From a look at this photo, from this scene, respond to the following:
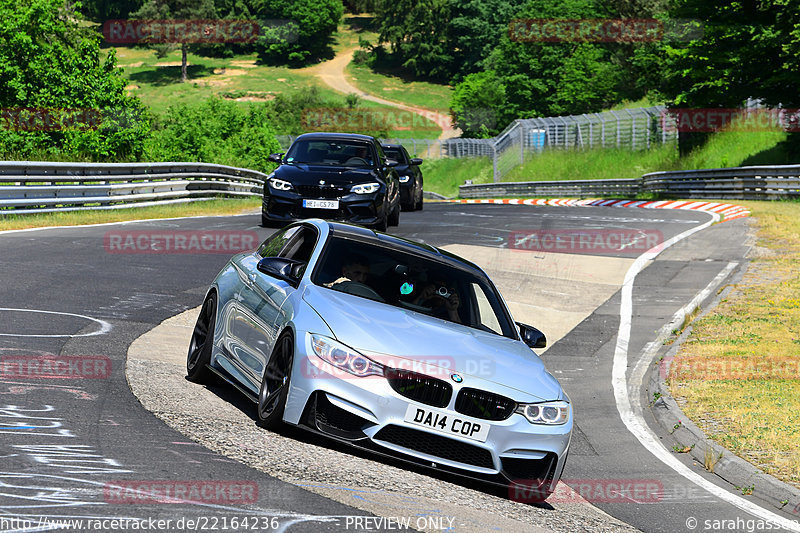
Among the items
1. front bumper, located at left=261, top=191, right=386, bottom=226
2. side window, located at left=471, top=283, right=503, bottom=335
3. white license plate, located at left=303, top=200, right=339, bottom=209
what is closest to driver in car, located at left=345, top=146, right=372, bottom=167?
front bumper, located at left=261, top=191, right=386, bottom=226

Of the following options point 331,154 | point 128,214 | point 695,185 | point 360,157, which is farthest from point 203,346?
point 695,185

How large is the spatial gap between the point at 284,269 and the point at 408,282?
0.96 meters

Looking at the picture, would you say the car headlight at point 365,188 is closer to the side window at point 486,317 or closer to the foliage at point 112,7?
the side window at point 486,317

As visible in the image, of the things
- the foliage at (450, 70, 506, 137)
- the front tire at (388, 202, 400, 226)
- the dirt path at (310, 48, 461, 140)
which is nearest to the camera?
the front tire at (388, 202, 400, 226)

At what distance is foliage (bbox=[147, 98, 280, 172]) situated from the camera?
51438mm

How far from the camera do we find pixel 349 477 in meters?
6.07

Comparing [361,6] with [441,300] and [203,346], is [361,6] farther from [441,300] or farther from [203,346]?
[441,300]

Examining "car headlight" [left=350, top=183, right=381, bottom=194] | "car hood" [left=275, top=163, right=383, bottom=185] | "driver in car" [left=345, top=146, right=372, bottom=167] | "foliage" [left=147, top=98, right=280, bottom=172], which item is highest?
"driver in car" [left=345, top=146, right=372, bottom=167]

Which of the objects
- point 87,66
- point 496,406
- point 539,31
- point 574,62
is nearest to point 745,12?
point 87,66

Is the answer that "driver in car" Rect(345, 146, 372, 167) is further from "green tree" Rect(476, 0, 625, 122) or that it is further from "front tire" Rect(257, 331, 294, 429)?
"green tree" Rect(476, 0, 625, 122)

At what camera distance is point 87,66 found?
38562 mm

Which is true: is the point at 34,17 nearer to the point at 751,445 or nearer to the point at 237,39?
the point at 751,445

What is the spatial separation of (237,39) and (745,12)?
416 ft

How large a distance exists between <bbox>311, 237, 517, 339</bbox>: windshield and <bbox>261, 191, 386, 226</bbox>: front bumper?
1023 cm
